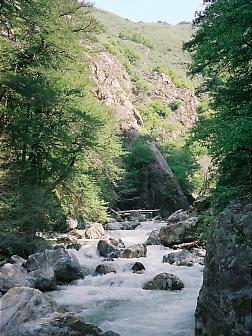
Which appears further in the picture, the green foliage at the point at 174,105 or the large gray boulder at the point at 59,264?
the green foliage at the point at 174,105

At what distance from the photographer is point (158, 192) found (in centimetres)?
3406

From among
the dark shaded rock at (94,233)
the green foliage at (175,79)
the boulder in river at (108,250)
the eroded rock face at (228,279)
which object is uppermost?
the green foliage at (175,79)

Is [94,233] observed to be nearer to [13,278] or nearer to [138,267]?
[138,267]

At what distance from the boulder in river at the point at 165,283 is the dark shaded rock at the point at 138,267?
4.87 feet

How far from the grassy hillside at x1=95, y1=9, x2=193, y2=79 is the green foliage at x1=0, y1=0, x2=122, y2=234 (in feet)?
181

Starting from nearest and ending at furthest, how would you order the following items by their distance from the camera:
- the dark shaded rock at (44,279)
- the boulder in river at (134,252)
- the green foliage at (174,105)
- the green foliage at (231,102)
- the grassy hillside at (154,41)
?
the green foliage at (231,102) → the dark shaded rock at (44,279) → the boulder in river at (134,252) → the green foliage at (174,105) → the grassy hillside at (154,41)

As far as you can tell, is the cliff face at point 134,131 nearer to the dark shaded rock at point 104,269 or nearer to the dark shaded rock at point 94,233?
the dark shaded rock at point 94,233

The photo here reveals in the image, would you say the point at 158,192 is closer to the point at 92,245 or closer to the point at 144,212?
the point at 144,212

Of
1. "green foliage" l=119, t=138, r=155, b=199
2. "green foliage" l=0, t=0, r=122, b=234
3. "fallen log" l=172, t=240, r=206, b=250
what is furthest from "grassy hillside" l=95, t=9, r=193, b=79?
"fallen log" l=172, t=240, r=206, b=250

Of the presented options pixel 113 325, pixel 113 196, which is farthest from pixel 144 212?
pixel 113 325

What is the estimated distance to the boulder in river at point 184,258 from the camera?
12.0 meters

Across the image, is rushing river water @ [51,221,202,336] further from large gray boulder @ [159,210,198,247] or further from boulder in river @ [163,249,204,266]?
large gray boulder @ [159,210,198,247]

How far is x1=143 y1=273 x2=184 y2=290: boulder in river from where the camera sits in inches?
383

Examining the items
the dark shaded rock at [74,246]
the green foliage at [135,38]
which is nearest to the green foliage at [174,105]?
the green foliage at [135,38]
